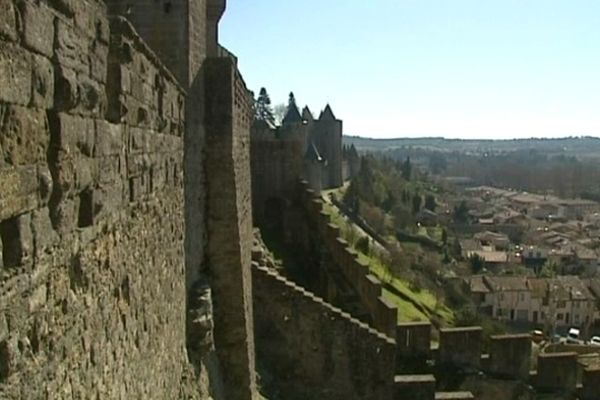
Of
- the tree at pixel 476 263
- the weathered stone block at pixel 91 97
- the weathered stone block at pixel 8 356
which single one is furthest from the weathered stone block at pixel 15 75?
the tree at pixel 476 263

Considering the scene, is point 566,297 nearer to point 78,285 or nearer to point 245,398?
point 245,398

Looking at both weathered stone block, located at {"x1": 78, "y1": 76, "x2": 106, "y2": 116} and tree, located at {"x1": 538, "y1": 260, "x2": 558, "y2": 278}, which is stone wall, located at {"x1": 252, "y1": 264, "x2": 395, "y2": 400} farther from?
tree, located at {"x1": 538, "y1": 260, "x2": 558, "y2": 278}

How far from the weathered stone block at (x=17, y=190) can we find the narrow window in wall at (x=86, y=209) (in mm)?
801

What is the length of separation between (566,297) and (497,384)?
4584cm

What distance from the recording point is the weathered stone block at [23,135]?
2686mm

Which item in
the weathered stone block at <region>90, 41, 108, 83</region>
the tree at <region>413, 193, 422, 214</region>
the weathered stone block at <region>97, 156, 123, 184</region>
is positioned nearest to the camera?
the weathered stone block at <region>90, 41, 108, 83</region>

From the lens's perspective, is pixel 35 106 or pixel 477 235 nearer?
pixel 35 106

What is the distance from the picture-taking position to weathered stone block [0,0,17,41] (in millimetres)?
2621

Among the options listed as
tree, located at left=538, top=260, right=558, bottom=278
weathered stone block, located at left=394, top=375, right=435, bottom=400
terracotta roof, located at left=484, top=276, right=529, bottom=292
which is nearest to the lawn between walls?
weathered stone block, located at left=394, top=375, right=435, bottom=400

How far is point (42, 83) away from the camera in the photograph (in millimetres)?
3127

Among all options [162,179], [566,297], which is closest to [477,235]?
[566,297]

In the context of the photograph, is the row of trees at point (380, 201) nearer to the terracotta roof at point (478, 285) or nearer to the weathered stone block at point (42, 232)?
the terracotta roof at point (478, 285)

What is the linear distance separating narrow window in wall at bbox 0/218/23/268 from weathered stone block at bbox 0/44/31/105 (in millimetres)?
478

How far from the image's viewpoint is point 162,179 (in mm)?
6816
